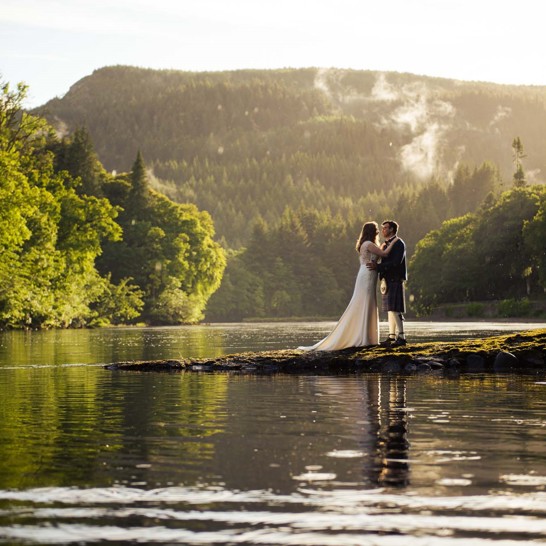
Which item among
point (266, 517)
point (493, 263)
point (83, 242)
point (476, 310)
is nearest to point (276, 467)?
point (266, 517)

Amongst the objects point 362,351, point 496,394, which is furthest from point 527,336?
point 496,394

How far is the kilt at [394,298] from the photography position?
89.2ft

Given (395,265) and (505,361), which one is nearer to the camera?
(505,361)

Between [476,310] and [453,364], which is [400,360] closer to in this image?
[453,364]

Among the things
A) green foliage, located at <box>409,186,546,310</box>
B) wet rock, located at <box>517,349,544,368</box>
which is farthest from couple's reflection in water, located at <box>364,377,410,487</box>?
green foliage, located at <box>409,186,546,310</box>

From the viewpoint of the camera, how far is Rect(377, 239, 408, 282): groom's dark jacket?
27.4 metres

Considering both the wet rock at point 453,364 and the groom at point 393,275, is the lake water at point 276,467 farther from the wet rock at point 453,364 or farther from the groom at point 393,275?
the groom at point 393,275

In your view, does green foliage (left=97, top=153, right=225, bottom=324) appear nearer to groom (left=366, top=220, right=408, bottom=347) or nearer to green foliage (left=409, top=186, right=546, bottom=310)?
green foliage (left=409, top=186, right=546, bottom=310)

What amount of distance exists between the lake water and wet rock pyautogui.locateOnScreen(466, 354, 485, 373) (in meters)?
6.27

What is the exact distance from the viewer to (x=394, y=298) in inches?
1071

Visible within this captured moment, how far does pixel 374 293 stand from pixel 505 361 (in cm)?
343

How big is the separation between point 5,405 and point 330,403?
5.06 metres

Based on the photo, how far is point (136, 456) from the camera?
1187 centimetres

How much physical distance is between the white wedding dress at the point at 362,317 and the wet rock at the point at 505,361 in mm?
2877
